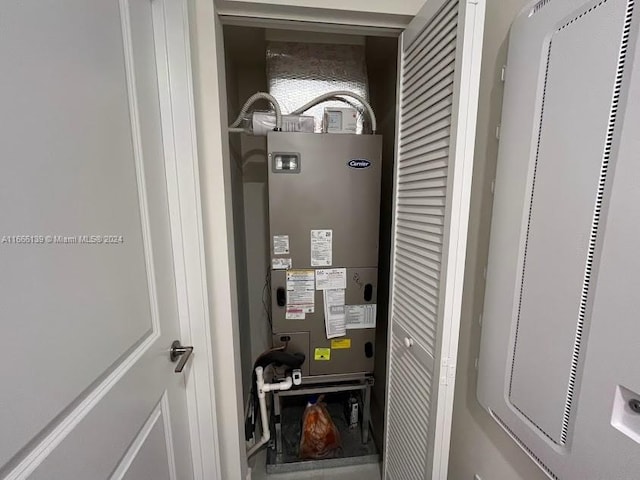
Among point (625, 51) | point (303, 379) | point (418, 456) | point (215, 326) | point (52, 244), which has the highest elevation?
point (625, 51)

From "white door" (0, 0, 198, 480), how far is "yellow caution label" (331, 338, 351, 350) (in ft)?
2.95

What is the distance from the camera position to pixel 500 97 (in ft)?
2.41

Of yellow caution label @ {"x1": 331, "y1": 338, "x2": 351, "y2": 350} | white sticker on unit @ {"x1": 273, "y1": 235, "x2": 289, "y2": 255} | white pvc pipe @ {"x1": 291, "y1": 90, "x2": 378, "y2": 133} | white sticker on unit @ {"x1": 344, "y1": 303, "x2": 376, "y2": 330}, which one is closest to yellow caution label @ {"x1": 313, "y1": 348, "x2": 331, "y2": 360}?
yellow caution label @ {"x1": 331, "y1": 338, "x2": 351, "y2": 350}

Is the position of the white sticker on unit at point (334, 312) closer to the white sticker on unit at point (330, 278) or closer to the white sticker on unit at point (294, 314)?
the white sticker on unit at point (330, 278)

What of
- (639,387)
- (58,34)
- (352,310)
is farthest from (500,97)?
(352,310)

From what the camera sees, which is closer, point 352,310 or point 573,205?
point 573,205

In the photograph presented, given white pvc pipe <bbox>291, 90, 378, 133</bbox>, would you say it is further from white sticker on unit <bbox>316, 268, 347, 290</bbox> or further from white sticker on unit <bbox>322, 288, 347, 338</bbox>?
white sticker on unit <bbox>322, 288, 347, 338</bbox>

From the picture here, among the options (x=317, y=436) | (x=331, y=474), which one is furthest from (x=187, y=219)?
(x=331, y=474)

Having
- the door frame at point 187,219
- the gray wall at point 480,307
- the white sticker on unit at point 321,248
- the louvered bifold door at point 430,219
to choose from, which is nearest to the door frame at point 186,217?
the door frame at point 187,219

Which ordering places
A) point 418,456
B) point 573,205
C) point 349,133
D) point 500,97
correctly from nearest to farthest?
1. point 573,205
2. point 500,97
3. point 418,456
4. point 349,133

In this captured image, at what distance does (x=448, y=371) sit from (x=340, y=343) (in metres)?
0.80

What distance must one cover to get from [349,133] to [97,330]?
1264 millimetres

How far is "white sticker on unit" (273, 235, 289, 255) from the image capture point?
4.48 ft

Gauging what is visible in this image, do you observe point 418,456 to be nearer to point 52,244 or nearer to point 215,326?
point 215,326
